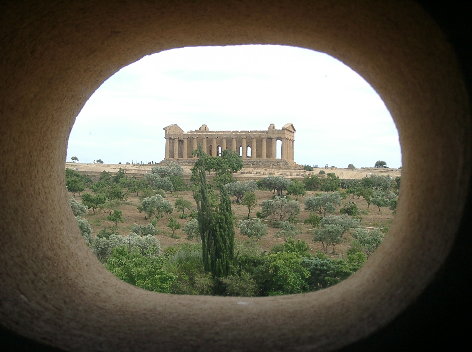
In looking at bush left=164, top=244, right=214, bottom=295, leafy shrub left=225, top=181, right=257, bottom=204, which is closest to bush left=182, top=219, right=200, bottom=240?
bush left=164, top=244, right=214, bottom=295

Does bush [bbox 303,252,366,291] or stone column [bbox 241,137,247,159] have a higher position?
stone column [bbox 241,137,247,159]

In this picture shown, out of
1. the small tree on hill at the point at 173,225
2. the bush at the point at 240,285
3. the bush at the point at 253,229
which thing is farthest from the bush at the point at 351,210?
the bush at the point at 240,285

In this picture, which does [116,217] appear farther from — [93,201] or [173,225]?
[93,201]

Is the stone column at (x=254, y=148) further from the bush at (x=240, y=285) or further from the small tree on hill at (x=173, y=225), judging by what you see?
the bush at (x=240, y=285)

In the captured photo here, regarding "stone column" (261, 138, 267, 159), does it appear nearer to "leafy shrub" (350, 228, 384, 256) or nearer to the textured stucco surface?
"leafy shrub" (350, 228, 384, 256)

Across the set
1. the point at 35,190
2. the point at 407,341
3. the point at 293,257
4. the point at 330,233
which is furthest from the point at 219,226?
the point at 407,341

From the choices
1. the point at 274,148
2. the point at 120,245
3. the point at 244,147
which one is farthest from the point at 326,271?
the point at 244,147
